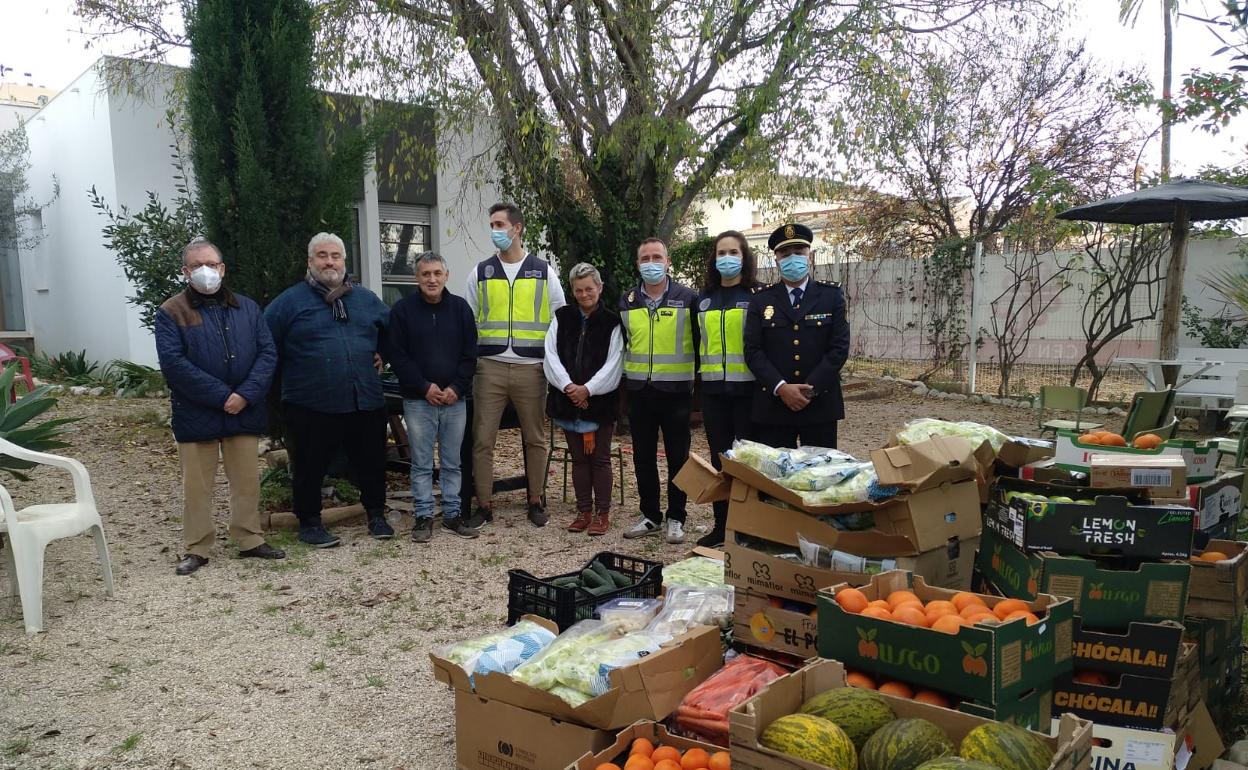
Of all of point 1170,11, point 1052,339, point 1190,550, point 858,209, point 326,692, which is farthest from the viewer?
point 858,209

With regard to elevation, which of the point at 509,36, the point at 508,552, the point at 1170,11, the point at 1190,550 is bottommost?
the point at 508,552

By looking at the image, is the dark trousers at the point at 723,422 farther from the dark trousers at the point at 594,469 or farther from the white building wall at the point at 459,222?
the white building wall at the point at 459,222

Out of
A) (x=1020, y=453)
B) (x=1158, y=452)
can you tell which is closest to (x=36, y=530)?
(x=1020, y=453)

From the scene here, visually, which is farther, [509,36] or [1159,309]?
[1159,309]

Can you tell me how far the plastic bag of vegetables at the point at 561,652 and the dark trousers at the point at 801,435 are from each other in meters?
2.11

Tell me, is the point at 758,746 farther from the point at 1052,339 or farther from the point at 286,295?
the point at 1052,339

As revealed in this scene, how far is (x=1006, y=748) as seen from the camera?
1.82 m

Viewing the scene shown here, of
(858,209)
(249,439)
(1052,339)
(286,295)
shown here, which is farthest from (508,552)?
(858,209)

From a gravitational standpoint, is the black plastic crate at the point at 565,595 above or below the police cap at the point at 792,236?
below

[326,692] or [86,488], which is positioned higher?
[86,488]

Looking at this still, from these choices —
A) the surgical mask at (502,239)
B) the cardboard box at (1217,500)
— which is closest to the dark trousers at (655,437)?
the surgical mask at (502,239)

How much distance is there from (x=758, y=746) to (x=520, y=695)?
1.05 metres

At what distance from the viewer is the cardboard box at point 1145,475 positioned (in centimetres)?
289

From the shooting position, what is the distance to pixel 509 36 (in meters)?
7.83
